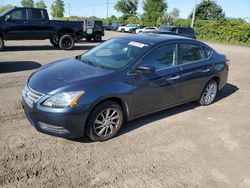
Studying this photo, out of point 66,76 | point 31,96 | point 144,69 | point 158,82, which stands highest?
point 144,69

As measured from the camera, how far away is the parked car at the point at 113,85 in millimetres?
3316

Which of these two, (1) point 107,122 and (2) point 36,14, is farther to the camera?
(2) point 36,14

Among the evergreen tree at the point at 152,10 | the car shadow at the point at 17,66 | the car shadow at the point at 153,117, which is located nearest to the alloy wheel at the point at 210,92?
the car shadow at the point at 153,117

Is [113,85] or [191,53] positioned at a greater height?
[191,53]

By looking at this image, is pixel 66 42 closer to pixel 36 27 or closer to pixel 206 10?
pixel 36 27

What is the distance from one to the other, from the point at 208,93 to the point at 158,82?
194cm

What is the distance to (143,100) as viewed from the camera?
4086 mm

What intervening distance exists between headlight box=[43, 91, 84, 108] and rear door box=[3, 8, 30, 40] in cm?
974

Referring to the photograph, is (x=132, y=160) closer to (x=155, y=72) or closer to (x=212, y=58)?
(x=155, y=72)

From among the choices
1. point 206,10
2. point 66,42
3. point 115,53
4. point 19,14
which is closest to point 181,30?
point 66,42

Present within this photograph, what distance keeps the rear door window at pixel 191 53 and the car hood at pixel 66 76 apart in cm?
173

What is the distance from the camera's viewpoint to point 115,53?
4.37m

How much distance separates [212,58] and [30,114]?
409 centimetres

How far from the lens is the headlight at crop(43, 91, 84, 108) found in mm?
3258
